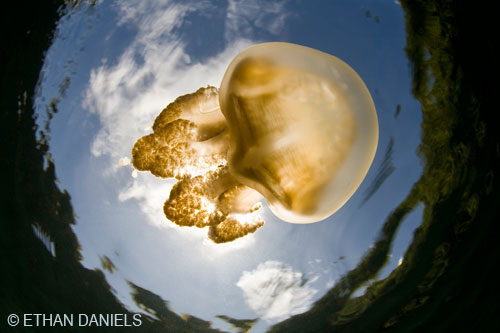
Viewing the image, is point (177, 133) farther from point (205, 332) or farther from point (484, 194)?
point (484, 194)

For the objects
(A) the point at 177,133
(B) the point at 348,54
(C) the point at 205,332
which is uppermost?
(B) the point at 348,54

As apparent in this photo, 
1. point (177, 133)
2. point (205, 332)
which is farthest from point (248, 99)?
point (205, 332)

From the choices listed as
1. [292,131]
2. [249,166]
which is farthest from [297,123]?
[249,166]

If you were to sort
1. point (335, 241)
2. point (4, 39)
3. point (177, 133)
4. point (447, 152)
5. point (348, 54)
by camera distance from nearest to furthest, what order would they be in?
1. point (177, 133)
2. point (4, 39)
3. point (348, 54)
4. point (447, 152)
5. point (335, 241)

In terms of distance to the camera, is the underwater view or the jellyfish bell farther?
the underwater view

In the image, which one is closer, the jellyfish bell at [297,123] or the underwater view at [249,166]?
the jellyfish bell at [297,123]
